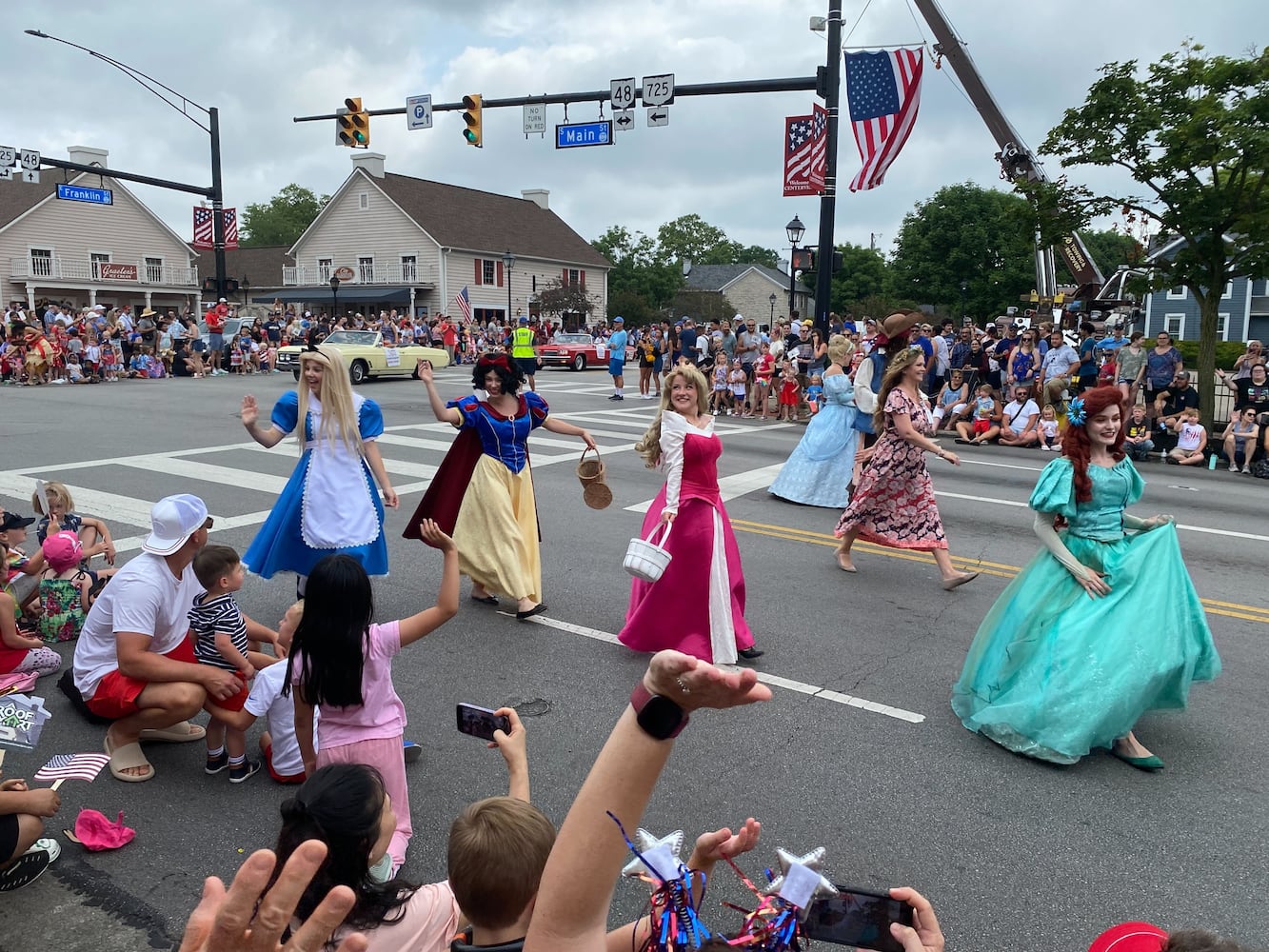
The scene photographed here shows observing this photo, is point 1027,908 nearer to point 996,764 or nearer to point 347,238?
point 996,764

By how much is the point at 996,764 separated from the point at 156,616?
3.84 m

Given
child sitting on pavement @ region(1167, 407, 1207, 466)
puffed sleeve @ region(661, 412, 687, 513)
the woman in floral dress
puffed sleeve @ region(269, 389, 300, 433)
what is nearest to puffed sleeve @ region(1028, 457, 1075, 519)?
puffed sleeve @ region(661, 412, 687, 513)

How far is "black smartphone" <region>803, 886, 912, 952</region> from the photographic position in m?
1.69

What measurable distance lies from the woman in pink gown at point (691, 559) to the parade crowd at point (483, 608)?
0.02 meters

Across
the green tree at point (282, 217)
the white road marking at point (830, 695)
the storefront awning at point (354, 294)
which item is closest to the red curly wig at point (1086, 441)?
the white road marking at point (830, 695)

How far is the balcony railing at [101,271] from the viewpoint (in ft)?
150

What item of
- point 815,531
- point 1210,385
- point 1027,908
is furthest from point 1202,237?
point 1027,908

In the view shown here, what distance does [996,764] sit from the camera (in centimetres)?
453

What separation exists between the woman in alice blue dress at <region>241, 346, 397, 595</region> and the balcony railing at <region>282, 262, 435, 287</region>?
1816 inches

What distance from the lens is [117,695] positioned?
4195 millimetres

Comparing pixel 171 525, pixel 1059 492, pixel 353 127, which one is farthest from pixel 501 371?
pixel 353 127

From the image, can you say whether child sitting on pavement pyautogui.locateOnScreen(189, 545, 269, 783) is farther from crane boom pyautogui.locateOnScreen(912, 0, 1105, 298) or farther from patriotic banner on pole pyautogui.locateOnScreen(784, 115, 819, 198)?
crane boom pyautogui.locateOnScreen(912, 0, 1105, 298)

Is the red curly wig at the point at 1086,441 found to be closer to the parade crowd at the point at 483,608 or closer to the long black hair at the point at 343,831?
the parade crowd at the point at 483,608

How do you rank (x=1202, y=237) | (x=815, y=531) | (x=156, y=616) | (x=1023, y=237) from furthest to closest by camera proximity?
(x=1023, y=237)
(x=1202, y=237)
(x=815, y=531)
(x=156, y=616)
